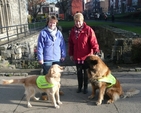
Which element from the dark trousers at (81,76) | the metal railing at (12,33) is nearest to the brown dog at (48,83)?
the dark trousers at (81,76)

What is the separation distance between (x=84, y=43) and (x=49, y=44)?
0.89m

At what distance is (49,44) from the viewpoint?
4.89 meters

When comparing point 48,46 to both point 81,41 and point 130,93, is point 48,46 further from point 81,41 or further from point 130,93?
point 130,93

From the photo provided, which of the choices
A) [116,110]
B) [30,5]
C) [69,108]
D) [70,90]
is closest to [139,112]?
[116,110]

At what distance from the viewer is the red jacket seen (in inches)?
197

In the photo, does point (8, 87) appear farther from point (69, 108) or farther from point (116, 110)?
point (116, 110)

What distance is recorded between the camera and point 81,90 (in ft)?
18.4

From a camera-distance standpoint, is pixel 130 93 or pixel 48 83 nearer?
pixel 48 83

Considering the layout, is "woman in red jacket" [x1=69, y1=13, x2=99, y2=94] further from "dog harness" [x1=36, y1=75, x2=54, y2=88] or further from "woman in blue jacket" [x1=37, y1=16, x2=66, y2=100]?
"dog harness" [x1=36, y1=75, x2=54, y2=88]

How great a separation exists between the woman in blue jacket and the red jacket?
378mm

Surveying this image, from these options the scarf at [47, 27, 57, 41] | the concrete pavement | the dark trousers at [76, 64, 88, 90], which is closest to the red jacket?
the dark trousers at [76, 64, 88, 90]

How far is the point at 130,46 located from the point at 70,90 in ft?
12.2

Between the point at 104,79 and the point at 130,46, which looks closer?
the point at 104,79

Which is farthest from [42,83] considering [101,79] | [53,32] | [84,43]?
[84,43]
